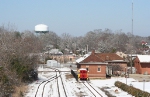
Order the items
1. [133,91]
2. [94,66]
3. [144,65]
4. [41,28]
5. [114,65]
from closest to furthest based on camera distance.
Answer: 1. [133,91]
2. [94,66]
3. [114,65]
4. [144,65]
5. [41,28]

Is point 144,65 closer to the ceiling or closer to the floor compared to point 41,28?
closer to the floor

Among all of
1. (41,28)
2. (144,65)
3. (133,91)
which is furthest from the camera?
(41,28)

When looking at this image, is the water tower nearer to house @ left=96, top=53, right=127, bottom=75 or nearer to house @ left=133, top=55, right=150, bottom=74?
house @ left=96, top=53, right=127, bottom=75

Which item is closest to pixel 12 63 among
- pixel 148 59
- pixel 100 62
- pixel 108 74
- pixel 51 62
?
pixel 100 62

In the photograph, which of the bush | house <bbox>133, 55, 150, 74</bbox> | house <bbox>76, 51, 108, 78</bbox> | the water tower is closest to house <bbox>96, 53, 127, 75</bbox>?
house <bbox>133, 55, 150, 74</bbox>

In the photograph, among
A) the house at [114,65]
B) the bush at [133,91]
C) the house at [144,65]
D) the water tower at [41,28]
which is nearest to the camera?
the bush at [133,91]

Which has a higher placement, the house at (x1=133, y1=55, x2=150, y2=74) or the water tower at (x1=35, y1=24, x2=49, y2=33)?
the water tower at (x1=35, y1=24, x2=49, y2=33)

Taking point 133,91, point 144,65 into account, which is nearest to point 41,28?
point 144,65

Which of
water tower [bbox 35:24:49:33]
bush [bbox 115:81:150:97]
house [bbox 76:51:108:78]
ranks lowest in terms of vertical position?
bush [bbox 115:81:150:97]

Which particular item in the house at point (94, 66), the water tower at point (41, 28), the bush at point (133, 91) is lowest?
the bush at point (133, 91)

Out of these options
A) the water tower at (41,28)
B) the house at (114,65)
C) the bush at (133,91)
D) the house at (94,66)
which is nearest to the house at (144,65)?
the house at (114,65)

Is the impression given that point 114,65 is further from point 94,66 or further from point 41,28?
point 41,28

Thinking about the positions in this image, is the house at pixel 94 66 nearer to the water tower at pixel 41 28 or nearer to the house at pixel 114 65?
the house at pixel 114 65

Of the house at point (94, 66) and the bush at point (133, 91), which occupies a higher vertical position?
the house at point (94, 66)
